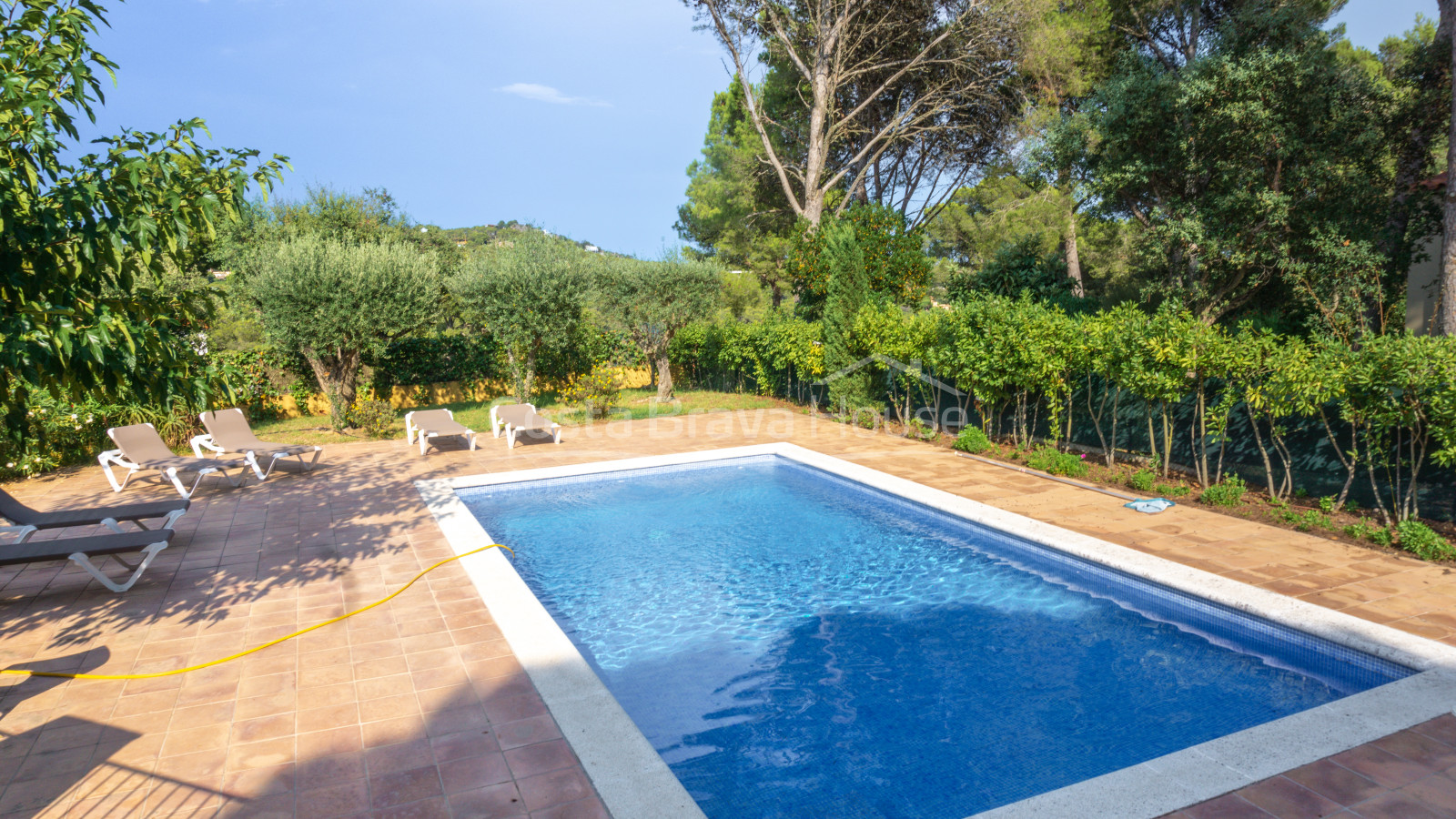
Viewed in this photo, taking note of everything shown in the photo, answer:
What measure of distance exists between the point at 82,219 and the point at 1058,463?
967 centimetres

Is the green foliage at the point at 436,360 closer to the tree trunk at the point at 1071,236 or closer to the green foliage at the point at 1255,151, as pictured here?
the tree trunk at the point at 1071,236

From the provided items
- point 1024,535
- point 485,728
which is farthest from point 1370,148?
point 485,728

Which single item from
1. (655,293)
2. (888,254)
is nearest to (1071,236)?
(888,254)

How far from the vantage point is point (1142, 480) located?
8.66m

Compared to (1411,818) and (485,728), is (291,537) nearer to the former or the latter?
(485,728)

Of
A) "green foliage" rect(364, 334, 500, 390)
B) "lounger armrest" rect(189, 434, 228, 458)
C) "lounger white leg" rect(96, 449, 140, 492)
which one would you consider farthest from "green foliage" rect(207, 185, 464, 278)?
"lounger white leg" rect(96, 449, 140, 492)

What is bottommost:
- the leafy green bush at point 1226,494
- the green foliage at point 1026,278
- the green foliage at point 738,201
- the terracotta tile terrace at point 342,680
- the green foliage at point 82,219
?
the terracotta tile terrace at point 342,680

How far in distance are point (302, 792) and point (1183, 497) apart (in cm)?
859

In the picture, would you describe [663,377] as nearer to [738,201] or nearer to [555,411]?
[555,411]

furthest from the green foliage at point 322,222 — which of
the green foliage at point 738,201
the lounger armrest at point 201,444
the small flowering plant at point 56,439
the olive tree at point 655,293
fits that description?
the green foliage at point 738,201

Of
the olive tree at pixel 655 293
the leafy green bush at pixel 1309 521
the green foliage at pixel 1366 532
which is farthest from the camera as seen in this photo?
the olive tree at pixel 655 293

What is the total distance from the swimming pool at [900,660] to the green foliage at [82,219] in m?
3.29

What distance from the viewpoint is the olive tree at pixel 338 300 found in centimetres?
1324

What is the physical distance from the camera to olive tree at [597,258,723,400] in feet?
57.1
